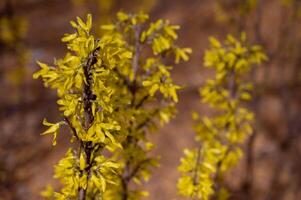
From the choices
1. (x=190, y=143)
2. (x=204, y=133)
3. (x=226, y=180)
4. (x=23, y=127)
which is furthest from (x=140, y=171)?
(x=23, y=127)

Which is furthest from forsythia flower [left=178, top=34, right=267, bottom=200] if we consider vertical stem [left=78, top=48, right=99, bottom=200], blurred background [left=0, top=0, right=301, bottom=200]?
blurred background [left=0, top=0, right=301, bottom=200]

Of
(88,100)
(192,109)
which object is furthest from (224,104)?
(192,109)

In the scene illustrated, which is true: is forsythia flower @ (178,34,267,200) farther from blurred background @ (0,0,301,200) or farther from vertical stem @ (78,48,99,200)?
blurred background @ (0,0,301,200)

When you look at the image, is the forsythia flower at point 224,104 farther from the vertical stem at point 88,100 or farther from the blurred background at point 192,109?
the blurred background at point 192,109

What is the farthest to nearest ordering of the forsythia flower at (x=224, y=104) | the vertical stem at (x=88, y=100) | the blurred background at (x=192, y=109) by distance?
the blurred background at (x=192, y=109) < the forsythia flower at (x=224, y=104) < the vertical stem at (x=88, y=100)

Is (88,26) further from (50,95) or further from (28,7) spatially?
(28,7)

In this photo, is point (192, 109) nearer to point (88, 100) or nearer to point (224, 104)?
point (224, 104)

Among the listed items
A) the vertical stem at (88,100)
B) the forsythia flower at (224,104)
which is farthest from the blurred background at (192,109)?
the vertical stem at (88,100)

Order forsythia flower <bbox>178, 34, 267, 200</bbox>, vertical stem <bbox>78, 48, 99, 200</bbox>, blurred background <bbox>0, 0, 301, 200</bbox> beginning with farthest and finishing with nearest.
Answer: blurred background <bbox>0, 0, 301, 200</bbox>
forsythia flower <bbox>178, 34, 267, 200</bbox>
vertical stem <bbox>78, 48, 99, 200</bbox>
